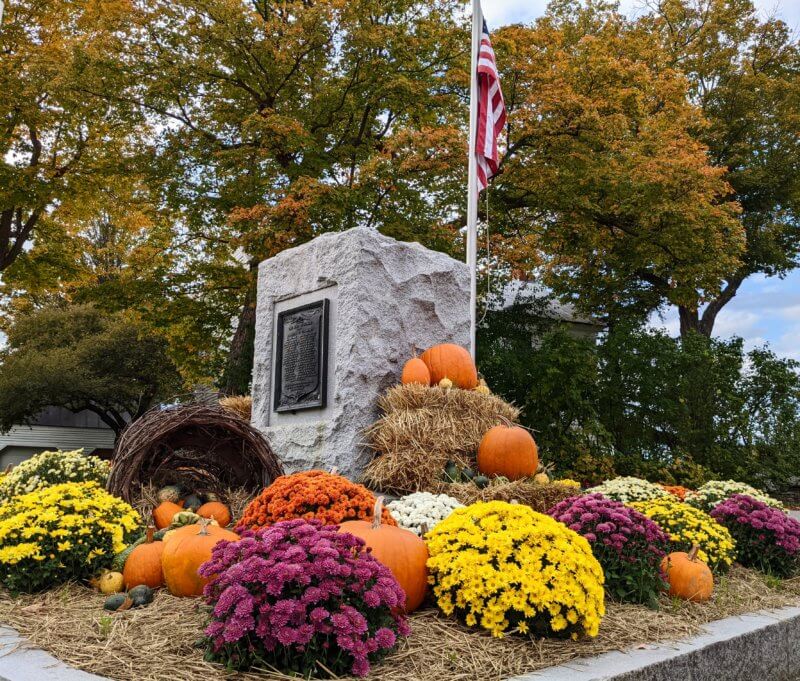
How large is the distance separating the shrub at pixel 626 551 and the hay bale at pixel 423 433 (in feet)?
6.07

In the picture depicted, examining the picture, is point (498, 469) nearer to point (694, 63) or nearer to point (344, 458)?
point (344, 458)

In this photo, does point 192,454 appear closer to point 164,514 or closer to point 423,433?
point 164,514

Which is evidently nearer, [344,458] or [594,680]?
[594,680]

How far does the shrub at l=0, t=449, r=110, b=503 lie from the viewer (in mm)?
5059

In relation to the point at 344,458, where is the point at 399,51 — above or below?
above

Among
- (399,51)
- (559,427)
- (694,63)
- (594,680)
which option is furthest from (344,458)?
(694,63)

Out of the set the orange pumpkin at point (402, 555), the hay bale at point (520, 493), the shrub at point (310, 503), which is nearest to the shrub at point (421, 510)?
the shrub at point (310, 503)

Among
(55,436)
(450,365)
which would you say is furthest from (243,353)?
(55,436)

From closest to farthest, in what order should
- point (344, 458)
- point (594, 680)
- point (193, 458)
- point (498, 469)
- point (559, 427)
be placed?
point (594, 680)
point (193, 458)
point (498, 469)
point (344, 458)
point (559, 427)

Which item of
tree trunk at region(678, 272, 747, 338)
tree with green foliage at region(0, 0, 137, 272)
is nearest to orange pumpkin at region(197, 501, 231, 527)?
tree with green foliage at region(0, 0, 137, 272)

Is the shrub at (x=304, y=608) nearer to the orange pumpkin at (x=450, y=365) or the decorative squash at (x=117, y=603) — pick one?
the decorative squash at (x=117, y=603)

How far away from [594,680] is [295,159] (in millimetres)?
12602

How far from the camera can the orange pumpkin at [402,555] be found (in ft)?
10.4

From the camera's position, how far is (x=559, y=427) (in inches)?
395
